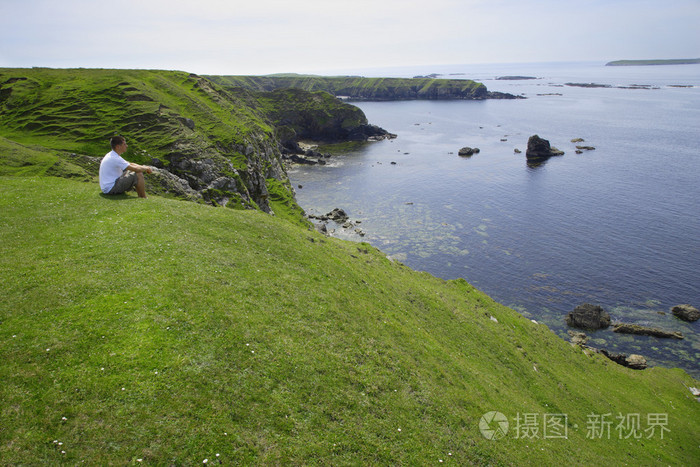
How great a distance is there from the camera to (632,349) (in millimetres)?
47250

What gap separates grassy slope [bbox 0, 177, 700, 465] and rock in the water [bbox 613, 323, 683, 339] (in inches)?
778

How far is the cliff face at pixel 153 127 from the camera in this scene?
53.3 m

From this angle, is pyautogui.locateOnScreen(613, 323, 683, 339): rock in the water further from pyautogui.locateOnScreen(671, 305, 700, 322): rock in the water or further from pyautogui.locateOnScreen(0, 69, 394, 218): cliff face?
pyautogui.locateOnScreen(0, 69, 394, 218): cliff face

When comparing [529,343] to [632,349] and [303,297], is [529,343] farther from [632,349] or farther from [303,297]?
[303,297]

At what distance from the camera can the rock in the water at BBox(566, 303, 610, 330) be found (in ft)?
166

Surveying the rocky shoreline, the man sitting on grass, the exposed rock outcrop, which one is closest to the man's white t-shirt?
the man sitting on grass

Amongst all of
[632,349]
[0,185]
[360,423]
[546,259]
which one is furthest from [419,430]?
[546,259]

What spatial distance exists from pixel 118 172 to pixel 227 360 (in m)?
18.8

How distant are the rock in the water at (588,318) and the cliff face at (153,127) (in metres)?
51.6

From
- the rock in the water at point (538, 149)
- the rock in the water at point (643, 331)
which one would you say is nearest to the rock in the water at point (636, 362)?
the rock in the water at point (643, 331)

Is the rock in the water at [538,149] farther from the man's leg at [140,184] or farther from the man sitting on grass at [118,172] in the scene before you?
the man sitting on grass at [118,172]

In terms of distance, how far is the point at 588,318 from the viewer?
50875 mm

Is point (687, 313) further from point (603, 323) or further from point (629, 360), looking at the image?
point (629, 360)

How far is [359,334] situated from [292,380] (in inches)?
247
